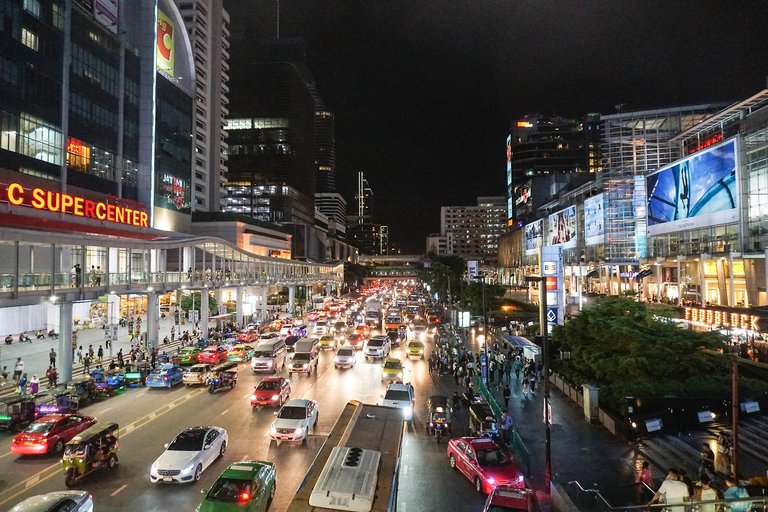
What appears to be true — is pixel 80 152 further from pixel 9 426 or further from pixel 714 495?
pixel 714 495

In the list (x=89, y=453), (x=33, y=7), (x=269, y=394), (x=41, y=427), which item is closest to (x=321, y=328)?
(x=269, y=394)

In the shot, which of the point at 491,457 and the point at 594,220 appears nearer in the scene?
the point at 491,457

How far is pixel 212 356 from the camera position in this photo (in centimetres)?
3444

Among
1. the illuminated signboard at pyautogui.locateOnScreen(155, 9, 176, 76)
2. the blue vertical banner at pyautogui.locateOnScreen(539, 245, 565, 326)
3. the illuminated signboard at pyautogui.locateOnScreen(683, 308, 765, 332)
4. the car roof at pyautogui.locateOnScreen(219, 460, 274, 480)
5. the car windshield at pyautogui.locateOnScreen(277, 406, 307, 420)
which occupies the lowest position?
the car windshield at pyautogui.locateOnScreen(277, 406, 307, 420)

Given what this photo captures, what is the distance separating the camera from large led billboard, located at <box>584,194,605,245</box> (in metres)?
72.6

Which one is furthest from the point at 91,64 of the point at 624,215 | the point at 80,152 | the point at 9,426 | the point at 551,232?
the point at 551,232

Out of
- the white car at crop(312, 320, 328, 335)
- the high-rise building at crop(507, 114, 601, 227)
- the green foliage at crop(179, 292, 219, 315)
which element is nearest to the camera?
the white car at crop(312, 320, 328, 335)

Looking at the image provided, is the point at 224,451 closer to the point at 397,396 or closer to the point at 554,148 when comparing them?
the point at 397,396

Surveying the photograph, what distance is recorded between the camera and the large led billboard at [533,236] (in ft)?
371

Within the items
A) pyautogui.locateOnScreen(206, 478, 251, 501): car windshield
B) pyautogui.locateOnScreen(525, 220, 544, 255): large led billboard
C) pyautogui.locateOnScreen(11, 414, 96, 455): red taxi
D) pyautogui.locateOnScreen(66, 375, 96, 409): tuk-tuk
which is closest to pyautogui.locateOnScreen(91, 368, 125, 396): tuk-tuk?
pyautogui.locateOnScreen(66, 375, 96, 409): tuk-tuk

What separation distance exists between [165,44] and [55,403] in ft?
195

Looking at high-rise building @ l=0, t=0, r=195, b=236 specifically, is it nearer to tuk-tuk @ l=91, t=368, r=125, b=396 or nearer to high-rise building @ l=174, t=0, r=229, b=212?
high-rise building @ l=174, t=0, r=229, b=212

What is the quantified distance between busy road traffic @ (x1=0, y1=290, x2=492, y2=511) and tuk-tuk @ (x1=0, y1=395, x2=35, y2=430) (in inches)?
28.7

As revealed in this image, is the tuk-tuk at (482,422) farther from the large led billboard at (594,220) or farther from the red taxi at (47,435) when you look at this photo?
the large led billboard at (594,220)
